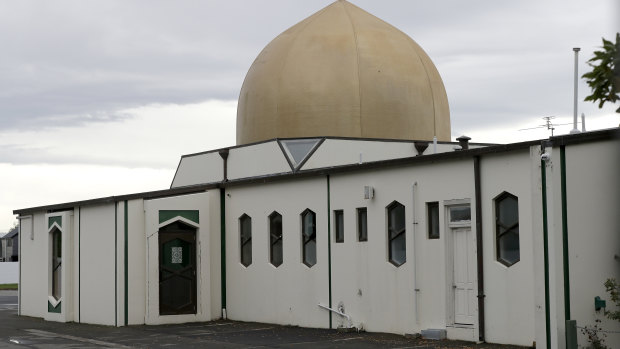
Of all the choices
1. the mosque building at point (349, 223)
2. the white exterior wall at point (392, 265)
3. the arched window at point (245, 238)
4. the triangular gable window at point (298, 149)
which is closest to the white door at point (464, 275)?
the mosque building at point (349, 223)

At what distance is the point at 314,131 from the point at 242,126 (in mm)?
2874

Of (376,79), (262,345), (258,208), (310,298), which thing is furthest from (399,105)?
(262,345)

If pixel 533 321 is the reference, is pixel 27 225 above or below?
above

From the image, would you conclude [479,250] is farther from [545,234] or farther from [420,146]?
[420,146]

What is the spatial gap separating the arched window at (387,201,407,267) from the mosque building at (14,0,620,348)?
0.04 metres

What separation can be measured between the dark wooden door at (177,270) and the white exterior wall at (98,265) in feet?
3.74

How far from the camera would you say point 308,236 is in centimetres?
2261

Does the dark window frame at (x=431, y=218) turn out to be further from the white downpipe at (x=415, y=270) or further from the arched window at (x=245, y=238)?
the arched window at (x=245, y=238)

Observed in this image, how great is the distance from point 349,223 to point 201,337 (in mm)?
3836

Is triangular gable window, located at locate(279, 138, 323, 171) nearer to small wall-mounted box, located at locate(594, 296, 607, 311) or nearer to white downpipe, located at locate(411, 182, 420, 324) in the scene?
white downpipe, located at locate(411, 182, 420, 324)

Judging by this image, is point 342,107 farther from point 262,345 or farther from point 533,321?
point 533,321

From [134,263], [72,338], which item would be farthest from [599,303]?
[134,263]

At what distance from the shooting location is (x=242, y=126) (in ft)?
97.8

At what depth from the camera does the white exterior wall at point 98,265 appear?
24.6 metres
